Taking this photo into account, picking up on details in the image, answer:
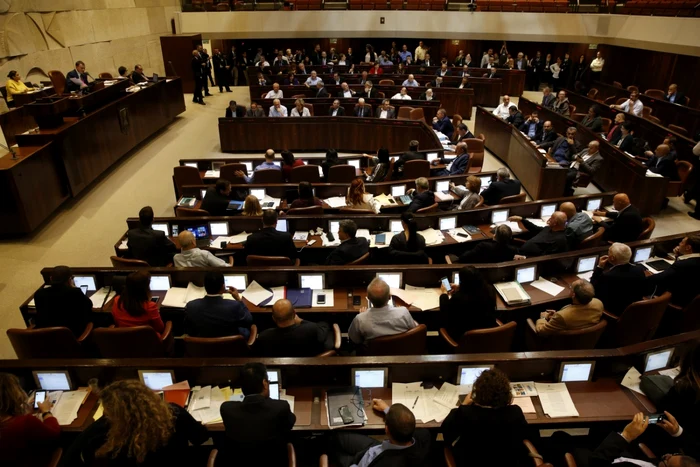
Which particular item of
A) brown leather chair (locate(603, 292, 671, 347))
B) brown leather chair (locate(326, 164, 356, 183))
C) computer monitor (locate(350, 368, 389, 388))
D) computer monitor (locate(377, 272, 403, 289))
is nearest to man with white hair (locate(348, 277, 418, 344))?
computer monitor (locate(350, 368, 389, 388))

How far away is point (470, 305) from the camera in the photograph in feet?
12.5

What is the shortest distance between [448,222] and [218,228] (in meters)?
2.80

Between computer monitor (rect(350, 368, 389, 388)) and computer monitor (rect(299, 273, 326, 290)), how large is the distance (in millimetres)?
1449

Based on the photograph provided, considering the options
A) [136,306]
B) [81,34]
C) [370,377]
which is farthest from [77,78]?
[370,377]

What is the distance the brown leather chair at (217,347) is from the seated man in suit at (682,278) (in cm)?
369

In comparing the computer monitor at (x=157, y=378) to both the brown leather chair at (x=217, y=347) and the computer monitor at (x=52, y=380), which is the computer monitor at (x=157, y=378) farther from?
the computer monitor at (x=52, y=380)

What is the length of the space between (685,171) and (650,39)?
8.04 m

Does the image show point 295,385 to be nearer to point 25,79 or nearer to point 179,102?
point 25,79

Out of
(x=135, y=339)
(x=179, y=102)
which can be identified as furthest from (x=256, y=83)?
(x=135, y=339)

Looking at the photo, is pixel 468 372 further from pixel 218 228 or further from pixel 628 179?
pixel 628 179

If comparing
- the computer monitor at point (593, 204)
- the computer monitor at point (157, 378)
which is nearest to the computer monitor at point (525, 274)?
the computer monitor at point (593, 204)

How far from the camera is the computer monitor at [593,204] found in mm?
6348

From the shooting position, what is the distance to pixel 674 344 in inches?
133

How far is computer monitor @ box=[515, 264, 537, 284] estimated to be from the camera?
470 centimetres
